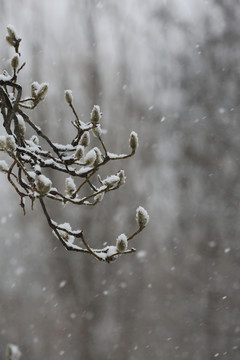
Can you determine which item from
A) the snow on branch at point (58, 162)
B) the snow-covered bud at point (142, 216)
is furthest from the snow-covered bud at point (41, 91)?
the snow-covered bud at point (142, 216)

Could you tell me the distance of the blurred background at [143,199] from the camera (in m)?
5.86

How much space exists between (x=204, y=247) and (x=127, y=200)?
1.27 meters

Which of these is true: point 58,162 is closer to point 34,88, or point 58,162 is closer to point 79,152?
point 79,152

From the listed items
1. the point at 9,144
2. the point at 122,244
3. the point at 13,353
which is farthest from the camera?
the point at 122,244

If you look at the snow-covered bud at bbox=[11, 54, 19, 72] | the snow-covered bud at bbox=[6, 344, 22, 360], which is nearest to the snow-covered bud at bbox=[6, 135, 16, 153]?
the snow-covered bud at bbox=[11, 54, 19, 72]

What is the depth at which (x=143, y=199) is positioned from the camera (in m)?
6.17

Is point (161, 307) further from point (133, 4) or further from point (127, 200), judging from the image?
point (133, 4)

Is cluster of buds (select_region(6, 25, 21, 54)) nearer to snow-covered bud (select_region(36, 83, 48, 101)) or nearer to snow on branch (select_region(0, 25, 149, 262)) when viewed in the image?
snow on branch (select_region(0, 25, 149, 262))

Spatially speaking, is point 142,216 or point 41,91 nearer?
point 142,216

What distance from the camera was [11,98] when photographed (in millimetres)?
1415

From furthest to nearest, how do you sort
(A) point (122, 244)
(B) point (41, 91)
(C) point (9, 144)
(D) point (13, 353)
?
(B) point (41, 91) < (A) point (122, 244) < (C) point (9, 144) < (D) point (13, 353)

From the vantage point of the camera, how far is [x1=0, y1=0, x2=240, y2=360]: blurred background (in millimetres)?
5863

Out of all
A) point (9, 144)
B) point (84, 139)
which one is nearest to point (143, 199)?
point (84, 139)

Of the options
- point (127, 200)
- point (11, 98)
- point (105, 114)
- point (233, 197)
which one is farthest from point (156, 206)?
point (11, 98)
